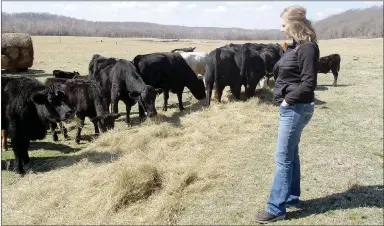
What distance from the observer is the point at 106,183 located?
5.39 meters

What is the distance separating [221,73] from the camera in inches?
474

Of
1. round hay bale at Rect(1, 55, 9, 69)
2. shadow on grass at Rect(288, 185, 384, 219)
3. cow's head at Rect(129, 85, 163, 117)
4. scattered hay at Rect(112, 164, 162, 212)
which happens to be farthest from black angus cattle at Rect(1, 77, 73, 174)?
round hay bale at Rect(1, 55, 9, 69)

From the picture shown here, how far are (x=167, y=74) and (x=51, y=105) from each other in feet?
17.2

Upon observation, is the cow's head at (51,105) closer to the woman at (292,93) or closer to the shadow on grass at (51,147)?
the shadow on grass at (51,147)

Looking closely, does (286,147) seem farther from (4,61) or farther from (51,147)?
(4,61)

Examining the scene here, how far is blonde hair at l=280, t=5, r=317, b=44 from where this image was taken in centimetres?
400

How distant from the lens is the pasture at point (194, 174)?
478 centimetres

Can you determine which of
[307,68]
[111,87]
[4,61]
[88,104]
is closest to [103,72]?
[111,87]

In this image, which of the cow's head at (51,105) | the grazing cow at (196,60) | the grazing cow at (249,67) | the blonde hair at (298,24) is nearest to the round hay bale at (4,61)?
the grazing cow at (196,60)

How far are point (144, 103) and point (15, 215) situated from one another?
16.3 feet

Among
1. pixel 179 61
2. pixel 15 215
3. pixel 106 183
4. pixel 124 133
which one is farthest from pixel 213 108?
pixel 15 215

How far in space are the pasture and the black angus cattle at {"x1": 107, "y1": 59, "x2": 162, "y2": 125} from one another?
0.43 meters

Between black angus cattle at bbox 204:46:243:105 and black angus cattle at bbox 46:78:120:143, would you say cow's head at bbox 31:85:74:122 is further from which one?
black angus cattle at bbox 204:46:243:105

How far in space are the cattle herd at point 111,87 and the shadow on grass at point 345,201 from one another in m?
1.89
